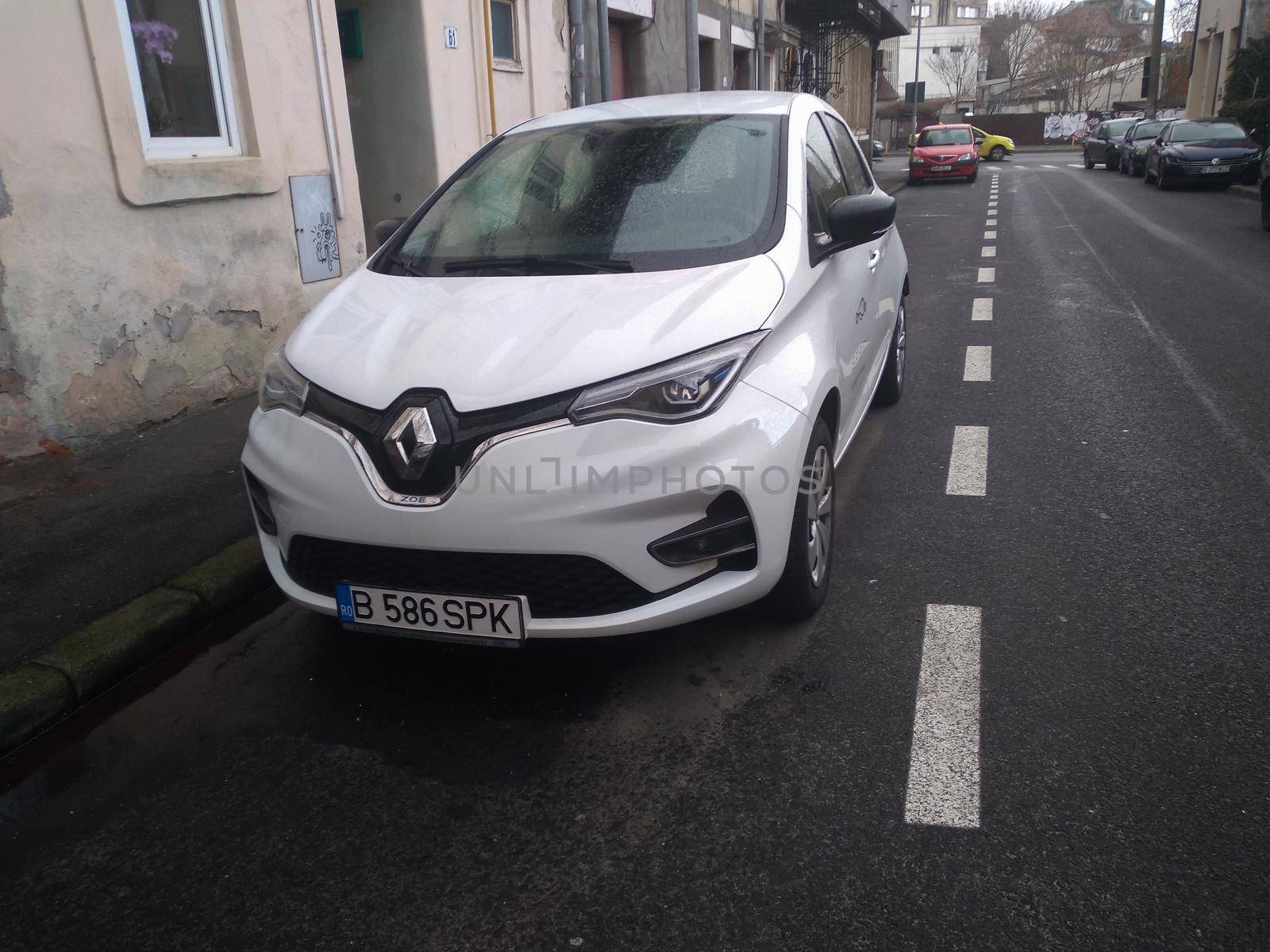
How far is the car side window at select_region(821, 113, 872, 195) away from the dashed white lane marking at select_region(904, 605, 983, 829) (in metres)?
2.18

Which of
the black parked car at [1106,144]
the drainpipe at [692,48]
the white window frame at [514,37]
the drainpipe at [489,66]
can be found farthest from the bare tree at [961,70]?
the drainpipe at [489,66]

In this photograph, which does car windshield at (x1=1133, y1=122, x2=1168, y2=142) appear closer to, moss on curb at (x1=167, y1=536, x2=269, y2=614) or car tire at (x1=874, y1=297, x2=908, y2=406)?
car tire at (x1=874, y1=297, x2=908, y2=406)

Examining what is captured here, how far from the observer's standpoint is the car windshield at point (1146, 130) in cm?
2675

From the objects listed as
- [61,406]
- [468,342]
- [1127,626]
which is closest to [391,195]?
[61,406]

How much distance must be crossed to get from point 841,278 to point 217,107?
4.51 meters

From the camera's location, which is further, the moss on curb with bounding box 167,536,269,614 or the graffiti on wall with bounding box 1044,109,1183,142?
the graffiti on wall with bounding box 1044,109,1183,142

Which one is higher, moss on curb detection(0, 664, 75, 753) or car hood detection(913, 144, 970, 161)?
car hood detection(913, 144, 970, 161)

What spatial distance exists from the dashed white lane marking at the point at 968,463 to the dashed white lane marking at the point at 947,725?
1.23 meters

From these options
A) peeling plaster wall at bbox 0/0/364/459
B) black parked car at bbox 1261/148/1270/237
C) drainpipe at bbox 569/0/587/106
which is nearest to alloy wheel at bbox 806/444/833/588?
peeling plaster wall at bbox 0/0/364/459

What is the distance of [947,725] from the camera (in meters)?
2.86

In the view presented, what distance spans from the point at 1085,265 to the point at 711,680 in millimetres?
9832

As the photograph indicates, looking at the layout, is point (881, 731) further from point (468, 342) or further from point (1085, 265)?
point (1085, 265)

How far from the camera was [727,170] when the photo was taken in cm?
381

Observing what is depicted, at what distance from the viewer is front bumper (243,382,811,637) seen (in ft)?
8.75
